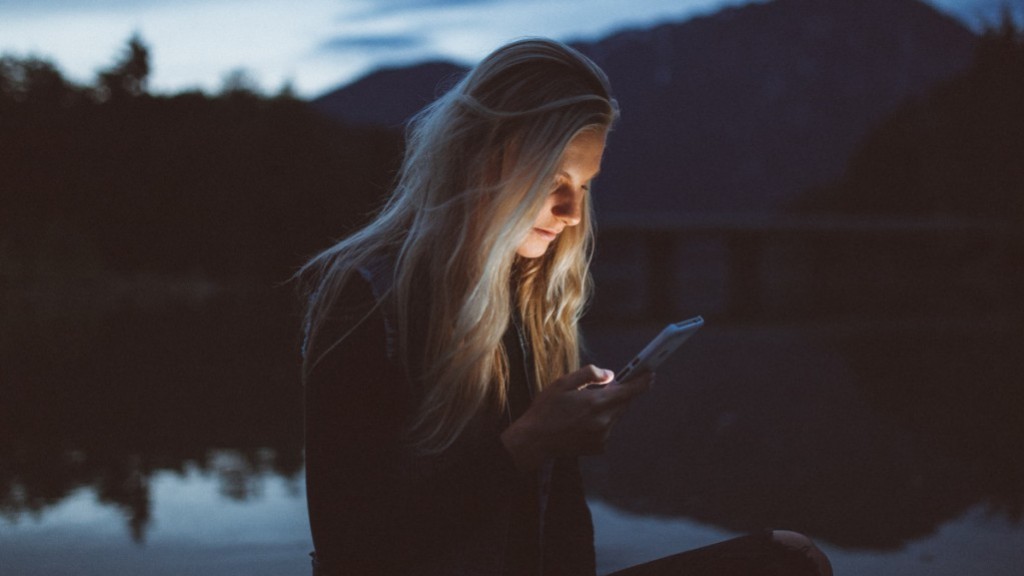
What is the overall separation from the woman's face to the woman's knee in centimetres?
94

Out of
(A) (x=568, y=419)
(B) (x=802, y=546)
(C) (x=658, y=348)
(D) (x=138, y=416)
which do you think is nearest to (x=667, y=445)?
(D) (x=138, y=416)

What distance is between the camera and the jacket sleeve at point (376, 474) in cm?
223

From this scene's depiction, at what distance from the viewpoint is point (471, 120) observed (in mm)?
2371

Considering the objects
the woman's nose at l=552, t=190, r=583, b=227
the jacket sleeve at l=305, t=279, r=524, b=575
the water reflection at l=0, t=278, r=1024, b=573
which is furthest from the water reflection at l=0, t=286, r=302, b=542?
the woman's nose at l=552, t=190, r=583, b=227

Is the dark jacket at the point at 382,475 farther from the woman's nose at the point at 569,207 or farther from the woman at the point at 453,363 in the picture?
the woman's nose at the point at 569,207

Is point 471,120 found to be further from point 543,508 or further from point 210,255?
point 210,255

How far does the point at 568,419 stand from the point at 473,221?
0.51 m

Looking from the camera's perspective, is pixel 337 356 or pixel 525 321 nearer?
pixel 337 356

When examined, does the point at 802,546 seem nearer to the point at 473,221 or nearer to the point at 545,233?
the point at 545,233

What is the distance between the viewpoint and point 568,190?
2.61m

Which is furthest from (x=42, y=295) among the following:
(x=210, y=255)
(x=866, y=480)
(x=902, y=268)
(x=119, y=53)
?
(x=902, y=268)

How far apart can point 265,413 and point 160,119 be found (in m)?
66.6

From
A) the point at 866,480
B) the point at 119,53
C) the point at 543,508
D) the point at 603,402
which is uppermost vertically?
the point at 119,53

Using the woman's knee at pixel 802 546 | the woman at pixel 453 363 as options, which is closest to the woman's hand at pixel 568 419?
the woman at pixel 453 363
